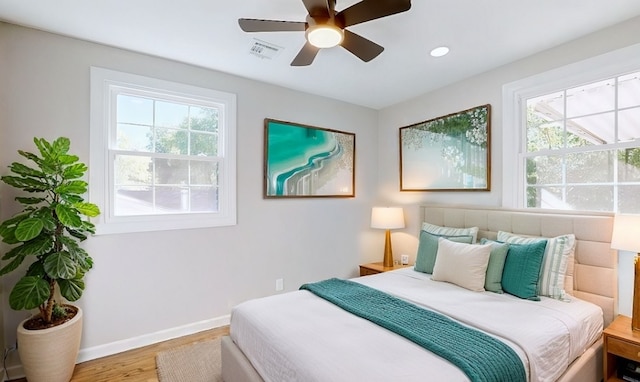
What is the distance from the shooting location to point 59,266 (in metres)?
1.97

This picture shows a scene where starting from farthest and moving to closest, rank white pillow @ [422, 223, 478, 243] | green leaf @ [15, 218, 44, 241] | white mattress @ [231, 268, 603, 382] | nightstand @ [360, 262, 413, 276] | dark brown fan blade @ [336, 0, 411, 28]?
nightstand @ [360, 262, 413, 276] < white pillow @ [422, 223, 478, 243] < green leaf @ [15, 218, 44, 241] < dark brown fan blade @ [336, 0, 411, 28] < white mattress @ [231, 268, 603, 382]

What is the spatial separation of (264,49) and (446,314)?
242 cm

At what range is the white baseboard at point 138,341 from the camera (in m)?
2.23

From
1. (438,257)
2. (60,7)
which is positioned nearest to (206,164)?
(60,7)

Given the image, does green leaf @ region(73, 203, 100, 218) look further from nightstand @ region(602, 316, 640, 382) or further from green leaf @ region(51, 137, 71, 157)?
nightstand @ region(602, 316, 640, 382)

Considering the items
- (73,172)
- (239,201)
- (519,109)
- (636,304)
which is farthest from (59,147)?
(636,304)

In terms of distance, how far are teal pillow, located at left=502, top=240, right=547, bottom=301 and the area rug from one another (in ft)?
7.25

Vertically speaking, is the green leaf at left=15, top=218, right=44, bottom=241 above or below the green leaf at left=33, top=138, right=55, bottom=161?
below

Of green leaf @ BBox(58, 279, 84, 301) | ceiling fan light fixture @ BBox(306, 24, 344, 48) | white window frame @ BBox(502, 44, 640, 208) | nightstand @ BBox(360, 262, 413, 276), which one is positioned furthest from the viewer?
nightstand @ BBox(360, 262, 413, 276)

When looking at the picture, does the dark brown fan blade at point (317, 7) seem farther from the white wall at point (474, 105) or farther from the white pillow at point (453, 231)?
the white pillow at point (453, 231)

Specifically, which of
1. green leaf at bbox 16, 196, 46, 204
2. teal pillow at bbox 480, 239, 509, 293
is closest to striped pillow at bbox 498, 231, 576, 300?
teal pillow at bbox 480, 239, 509, 293

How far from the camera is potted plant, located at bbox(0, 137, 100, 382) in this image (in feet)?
6.31

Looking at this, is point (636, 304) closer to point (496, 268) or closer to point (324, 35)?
point (496, 268)

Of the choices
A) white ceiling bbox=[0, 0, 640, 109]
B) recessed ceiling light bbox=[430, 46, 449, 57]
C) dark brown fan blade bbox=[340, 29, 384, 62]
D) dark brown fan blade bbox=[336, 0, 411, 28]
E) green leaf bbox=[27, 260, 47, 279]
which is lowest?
green leaf bbox=[27, 260, 47, 279]
